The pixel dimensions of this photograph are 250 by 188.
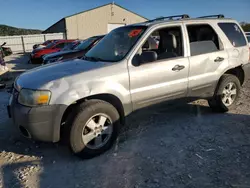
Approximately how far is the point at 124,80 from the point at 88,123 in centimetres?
79

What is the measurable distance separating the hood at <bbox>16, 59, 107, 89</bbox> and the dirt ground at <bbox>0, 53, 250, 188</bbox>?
1071mm

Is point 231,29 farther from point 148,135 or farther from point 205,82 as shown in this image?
point 148,135

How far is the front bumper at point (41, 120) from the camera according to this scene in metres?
3.12

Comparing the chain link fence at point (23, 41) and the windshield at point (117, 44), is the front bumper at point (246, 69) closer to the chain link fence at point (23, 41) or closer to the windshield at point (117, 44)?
the windshield at point (117, 44)

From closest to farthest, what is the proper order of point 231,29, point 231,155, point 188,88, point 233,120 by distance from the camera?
point 231,155 < point 188,88 < point 233,120 < point 231,29

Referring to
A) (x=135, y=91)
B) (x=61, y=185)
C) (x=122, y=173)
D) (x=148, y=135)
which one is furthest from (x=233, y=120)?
(x=61, y=185)

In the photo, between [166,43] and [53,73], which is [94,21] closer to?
[166,43]

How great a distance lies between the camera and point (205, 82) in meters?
4.57

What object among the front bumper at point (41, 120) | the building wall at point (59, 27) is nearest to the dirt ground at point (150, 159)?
the front bumper at point (41, 120)

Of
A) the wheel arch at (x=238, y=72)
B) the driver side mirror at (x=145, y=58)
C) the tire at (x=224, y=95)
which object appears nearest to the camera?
the driver side mirror at (x=145, y=58)

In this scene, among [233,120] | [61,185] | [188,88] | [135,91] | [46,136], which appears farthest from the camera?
[233,120]

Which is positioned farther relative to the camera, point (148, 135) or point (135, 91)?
point (148, 135)

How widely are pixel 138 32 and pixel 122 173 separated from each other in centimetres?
221

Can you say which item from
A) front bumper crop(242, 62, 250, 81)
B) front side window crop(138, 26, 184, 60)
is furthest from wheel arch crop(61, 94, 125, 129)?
front bumper crop(242, 62, 250, 81)
